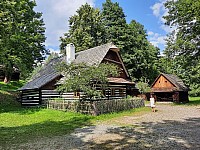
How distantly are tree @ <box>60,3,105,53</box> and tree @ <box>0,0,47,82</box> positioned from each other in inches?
478

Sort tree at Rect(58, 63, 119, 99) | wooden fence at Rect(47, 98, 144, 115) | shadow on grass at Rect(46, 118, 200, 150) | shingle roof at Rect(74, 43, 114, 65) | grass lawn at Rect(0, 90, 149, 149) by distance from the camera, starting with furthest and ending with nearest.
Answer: shingle roof at Rect(74, 43, 114, 65)
tree at Rect(58, 63, 119, 99)
wooden fence at Rect(47, 98, 144, 115)
grass lawn at Rect(0, 90, 149, 149)
shadow on grass at Rect(46, 118, 200, 150)

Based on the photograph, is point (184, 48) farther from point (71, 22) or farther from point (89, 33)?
point (71, 22)

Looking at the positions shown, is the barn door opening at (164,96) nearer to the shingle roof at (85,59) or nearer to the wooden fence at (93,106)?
the shingle roof at (85,59)

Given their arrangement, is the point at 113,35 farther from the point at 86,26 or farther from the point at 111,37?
the point at 86,26

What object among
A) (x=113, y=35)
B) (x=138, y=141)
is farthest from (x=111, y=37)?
(x=138, y=141)

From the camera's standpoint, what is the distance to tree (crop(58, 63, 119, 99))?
18.8 metres

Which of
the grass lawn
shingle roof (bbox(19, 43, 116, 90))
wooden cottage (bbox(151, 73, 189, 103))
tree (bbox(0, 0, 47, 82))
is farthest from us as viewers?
wooden cottage (bbox(151, 73, 189, 103))

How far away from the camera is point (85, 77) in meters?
18.9

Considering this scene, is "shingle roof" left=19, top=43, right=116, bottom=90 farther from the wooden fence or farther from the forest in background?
the wooden fence

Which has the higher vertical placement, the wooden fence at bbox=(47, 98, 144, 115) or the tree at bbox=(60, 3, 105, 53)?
the tree at bbox=(60, 3, 105, 53)

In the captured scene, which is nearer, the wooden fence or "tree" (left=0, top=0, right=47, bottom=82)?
the wooden fence

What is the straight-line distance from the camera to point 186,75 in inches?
2589

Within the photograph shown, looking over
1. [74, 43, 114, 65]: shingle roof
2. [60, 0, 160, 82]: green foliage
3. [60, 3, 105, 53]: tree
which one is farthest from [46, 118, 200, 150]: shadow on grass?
[60, 3, 105, 53]: tree

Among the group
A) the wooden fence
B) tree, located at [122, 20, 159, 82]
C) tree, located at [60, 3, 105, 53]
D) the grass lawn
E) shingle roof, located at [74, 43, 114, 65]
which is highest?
tree, located at [60, 3, 105, 53]
